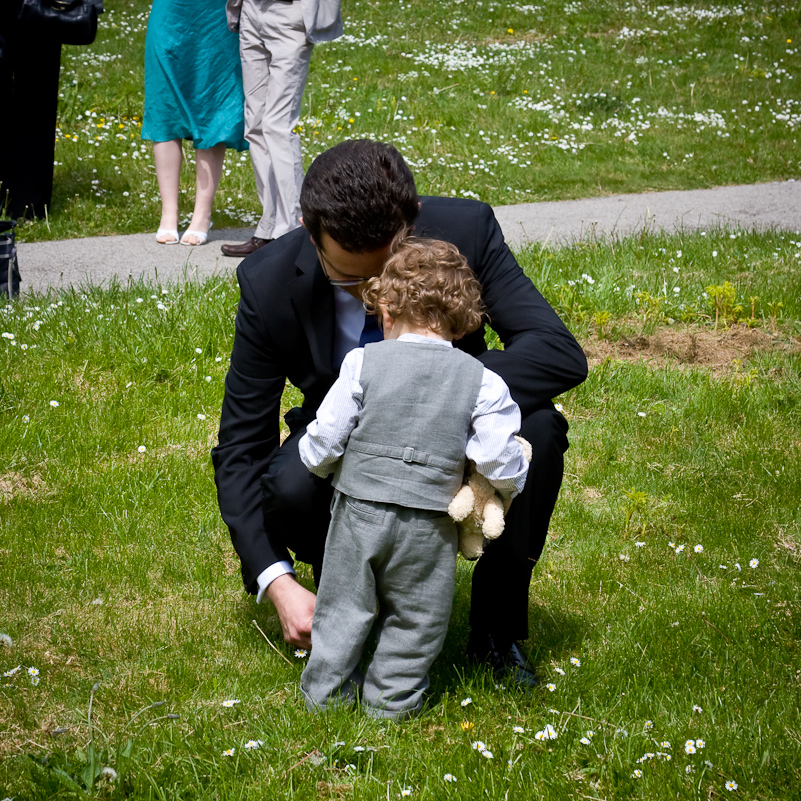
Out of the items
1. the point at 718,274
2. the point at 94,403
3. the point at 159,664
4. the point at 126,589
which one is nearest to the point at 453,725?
the point at 159,664

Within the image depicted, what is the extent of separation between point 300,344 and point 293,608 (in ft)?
2.40

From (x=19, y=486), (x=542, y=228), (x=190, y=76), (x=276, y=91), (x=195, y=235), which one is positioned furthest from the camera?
(x=542, y=228)

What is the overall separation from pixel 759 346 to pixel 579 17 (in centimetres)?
1241

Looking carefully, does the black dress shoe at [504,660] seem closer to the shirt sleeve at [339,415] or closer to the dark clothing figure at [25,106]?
the shirt sleeve at [339,415]

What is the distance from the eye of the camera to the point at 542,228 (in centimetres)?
714

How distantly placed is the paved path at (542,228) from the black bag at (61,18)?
1.31 m

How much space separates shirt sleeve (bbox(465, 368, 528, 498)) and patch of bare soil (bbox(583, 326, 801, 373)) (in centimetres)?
260

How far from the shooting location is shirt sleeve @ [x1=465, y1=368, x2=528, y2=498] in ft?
7.20

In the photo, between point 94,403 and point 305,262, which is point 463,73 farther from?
point 305,262

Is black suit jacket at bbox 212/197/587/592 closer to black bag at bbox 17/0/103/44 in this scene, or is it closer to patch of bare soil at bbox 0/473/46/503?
patch of bare soil at bbox 0/473/46/503

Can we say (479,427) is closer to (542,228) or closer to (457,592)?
(457,592)

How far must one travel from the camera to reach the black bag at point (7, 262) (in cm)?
486

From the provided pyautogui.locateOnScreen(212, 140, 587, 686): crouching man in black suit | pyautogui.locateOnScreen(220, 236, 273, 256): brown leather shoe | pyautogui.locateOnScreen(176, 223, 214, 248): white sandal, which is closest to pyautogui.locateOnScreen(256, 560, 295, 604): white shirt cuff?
pyautogui.locateOnScreen(212, 140, 587, 686): crouching man in black suit

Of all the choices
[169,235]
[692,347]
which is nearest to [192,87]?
[169,235]
